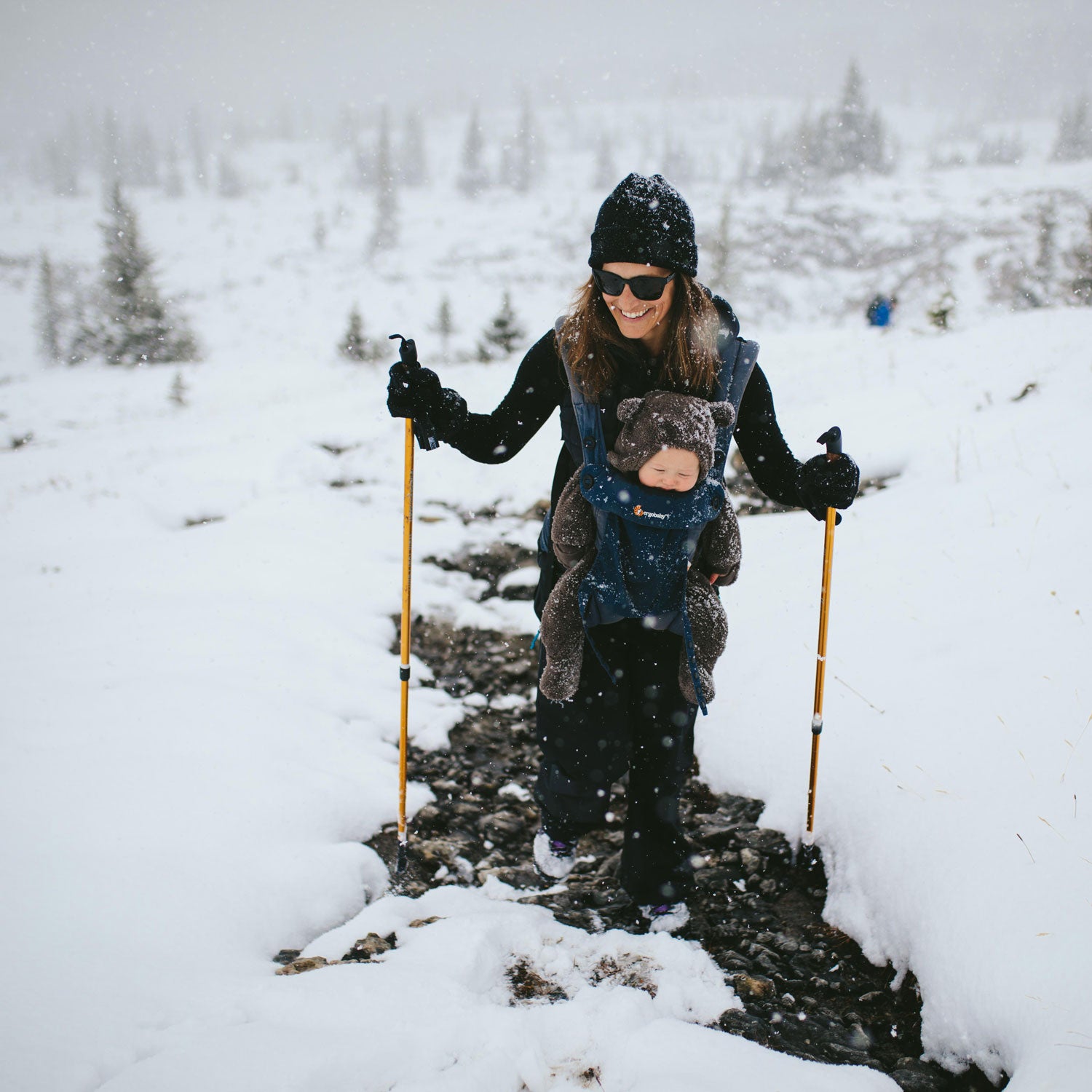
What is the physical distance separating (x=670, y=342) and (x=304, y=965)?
8.30 ft

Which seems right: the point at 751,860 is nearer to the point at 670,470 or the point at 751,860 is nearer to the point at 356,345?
the point at 670,470

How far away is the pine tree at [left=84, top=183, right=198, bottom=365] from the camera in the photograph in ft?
87.6

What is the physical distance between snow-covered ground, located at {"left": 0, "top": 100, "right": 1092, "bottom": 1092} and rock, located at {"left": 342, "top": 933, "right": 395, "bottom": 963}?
72 millimetres

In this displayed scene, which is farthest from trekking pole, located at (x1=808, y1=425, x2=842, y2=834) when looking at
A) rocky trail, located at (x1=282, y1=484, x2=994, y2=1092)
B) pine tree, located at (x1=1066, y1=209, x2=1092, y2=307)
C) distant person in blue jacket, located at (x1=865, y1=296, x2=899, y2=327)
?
distant person in blue jacket, located at (x1=865, y1=296, x2=899, y2=327)

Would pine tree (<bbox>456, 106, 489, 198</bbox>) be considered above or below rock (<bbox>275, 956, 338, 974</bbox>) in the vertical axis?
above

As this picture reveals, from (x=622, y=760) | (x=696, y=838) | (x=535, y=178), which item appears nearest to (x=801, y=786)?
(x=696, y=838)

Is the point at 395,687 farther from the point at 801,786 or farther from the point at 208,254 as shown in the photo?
the point at 208,254

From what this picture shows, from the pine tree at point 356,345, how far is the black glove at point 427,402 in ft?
73.6

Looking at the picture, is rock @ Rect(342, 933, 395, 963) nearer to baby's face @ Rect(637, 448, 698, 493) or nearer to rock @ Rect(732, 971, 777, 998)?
rock @ Rect(732, 971, 777, 998)

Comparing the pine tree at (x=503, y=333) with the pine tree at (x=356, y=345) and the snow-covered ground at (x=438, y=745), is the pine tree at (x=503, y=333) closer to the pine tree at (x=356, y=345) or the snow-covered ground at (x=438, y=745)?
the pine tree at (x=356, y=345)

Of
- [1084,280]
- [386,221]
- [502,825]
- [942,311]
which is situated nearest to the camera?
[502,825]

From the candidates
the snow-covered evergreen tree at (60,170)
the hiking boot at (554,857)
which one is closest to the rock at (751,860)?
the hiking boot at (554,857)

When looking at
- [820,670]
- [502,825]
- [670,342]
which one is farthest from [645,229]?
[502,825]

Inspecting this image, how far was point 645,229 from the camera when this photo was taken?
2.16 meters
